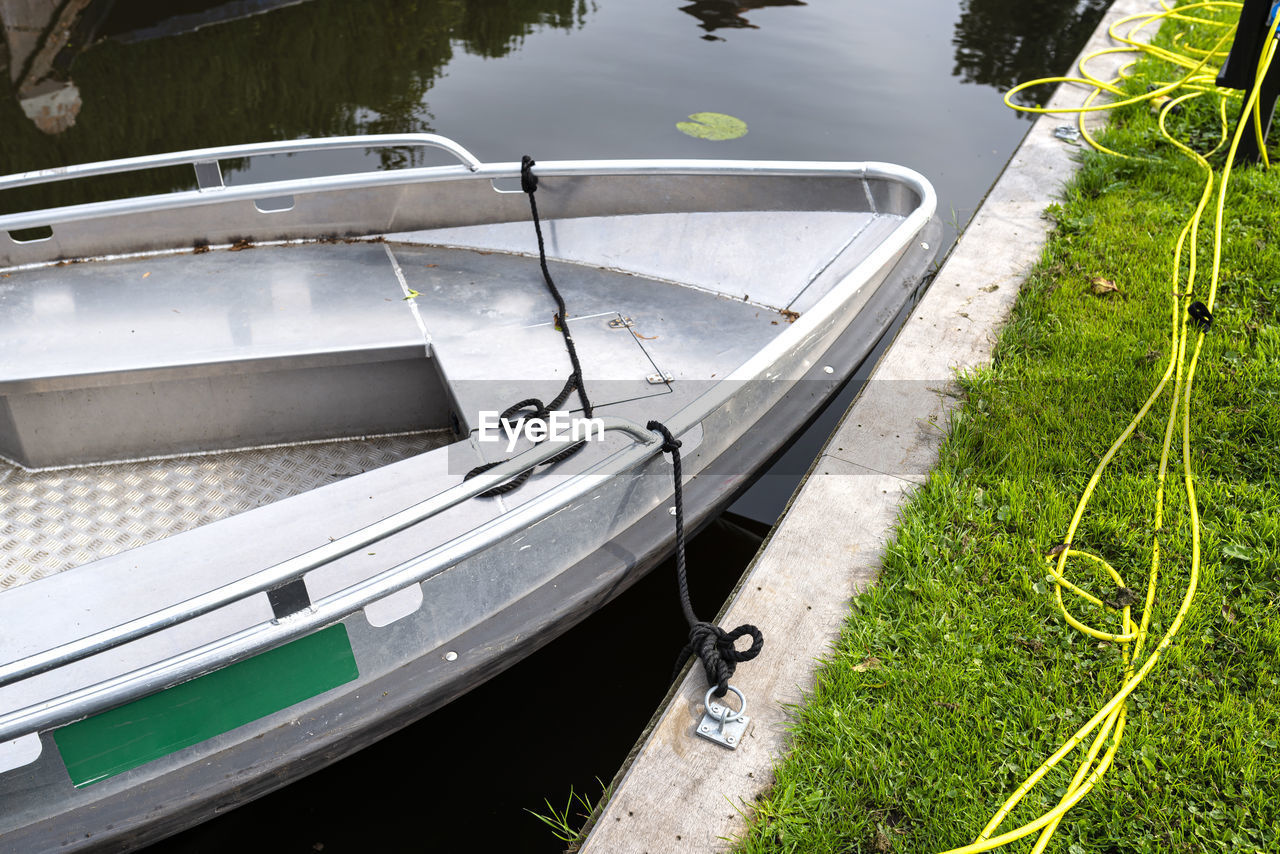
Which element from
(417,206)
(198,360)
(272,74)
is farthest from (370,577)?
(272,74)

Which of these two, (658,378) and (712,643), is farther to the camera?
(658,378)

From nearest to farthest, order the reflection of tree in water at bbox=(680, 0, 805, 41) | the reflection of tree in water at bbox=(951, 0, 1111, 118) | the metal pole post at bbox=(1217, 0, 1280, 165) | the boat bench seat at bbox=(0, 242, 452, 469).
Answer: the boat bench seat at bbox=(0, 242, 452, 469) < the metal pole post at bbox=(1217, 0, 1280, 165) < the reflection of tree in water at bbox=(951, 0, 1111, 118) < the reflection of tree in water at bbox=(680, 0, 805, 41)

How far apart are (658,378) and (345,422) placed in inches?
49.3

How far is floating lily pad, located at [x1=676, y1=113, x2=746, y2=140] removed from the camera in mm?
6938

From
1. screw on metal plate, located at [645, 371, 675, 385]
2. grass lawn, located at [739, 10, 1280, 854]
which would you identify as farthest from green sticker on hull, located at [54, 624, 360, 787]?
screw on metal plate, located at [645, 371, 675, 385]

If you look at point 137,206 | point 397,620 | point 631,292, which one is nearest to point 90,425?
point 137,206

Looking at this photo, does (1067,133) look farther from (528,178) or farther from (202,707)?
(202,707)

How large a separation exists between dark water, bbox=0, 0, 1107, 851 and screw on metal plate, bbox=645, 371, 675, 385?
2.23 ft

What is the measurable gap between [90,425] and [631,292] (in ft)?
7.05

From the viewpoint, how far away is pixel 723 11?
9.41 metres

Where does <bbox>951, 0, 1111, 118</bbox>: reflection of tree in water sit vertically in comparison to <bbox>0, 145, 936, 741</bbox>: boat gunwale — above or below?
below

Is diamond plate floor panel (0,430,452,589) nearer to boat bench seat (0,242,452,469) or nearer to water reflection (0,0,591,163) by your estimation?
boat bench seat (0,242,452,469)

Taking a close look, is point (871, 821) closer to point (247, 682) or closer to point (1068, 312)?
point (247, 682)

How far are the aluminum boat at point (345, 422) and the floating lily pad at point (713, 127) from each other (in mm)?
3120
